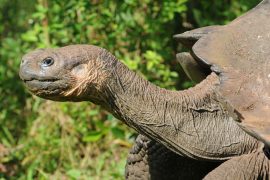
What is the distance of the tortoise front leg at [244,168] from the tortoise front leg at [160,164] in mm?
208

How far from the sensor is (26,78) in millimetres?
2326

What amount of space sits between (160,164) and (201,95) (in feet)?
1.09

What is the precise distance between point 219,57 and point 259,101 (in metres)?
0.23

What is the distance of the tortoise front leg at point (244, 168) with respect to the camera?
2520 millimetres

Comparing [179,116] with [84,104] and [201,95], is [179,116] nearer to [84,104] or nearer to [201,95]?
[201,95]

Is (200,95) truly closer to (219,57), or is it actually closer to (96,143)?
(219,57)

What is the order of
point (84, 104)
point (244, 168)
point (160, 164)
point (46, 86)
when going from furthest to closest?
point (84, 104) → point (160, 164) → point (244, 168) → point (46, 86)

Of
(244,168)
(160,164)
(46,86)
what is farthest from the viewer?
(160,164)

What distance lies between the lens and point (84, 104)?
454 cm

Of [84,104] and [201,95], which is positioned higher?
[201,95]

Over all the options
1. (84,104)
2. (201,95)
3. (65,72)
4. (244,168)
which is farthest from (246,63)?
(84,104)

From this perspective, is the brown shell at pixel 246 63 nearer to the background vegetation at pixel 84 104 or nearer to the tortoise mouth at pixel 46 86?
the tortoise mouth at pixel 46 86

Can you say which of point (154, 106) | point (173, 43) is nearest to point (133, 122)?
point (154, 106)

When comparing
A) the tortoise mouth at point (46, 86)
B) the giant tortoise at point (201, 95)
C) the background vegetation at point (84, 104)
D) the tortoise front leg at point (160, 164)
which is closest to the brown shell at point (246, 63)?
the giant tortoise at point (201, 95)
